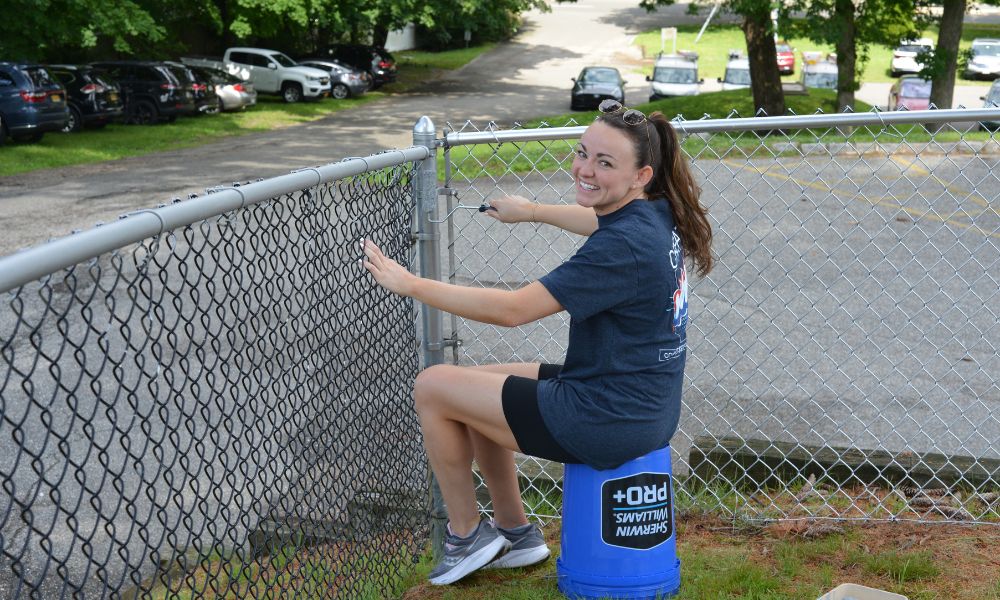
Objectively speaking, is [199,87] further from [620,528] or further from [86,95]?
[620,528]

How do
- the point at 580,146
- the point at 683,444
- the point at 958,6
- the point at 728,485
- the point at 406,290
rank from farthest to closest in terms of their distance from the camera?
the point at 958,6
the point at 683,444
the point at 728,485
the point at 580,146
the point at 406,290

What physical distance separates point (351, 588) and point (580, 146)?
1702 millimetres

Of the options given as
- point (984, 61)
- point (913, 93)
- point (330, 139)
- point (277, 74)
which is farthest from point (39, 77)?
point (984, 61)

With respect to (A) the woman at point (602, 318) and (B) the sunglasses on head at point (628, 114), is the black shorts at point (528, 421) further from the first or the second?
(B) the sunglasses on head at point (628, 114)

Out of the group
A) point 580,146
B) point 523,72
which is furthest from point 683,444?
point 523,72

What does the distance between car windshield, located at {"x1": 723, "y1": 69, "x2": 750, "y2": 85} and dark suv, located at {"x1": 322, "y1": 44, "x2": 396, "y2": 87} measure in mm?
13435

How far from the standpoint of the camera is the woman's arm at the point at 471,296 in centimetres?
288

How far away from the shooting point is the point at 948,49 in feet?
72.9

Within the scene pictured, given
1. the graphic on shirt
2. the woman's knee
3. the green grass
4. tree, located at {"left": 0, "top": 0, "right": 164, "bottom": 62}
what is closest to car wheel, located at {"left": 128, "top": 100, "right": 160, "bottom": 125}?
the green grass

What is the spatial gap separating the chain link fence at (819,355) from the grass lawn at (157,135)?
1138 cm

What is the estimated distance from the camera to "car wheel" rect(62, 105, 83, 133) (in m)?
23.1

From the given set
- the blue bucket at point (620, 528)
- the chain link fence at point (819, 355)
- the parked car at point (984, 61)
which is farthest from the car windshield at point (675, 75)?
the blue bucket at point (620, 528)

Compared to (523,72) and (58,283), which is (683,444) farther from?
(523,72)

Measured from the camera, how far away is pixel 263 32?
34031mm
